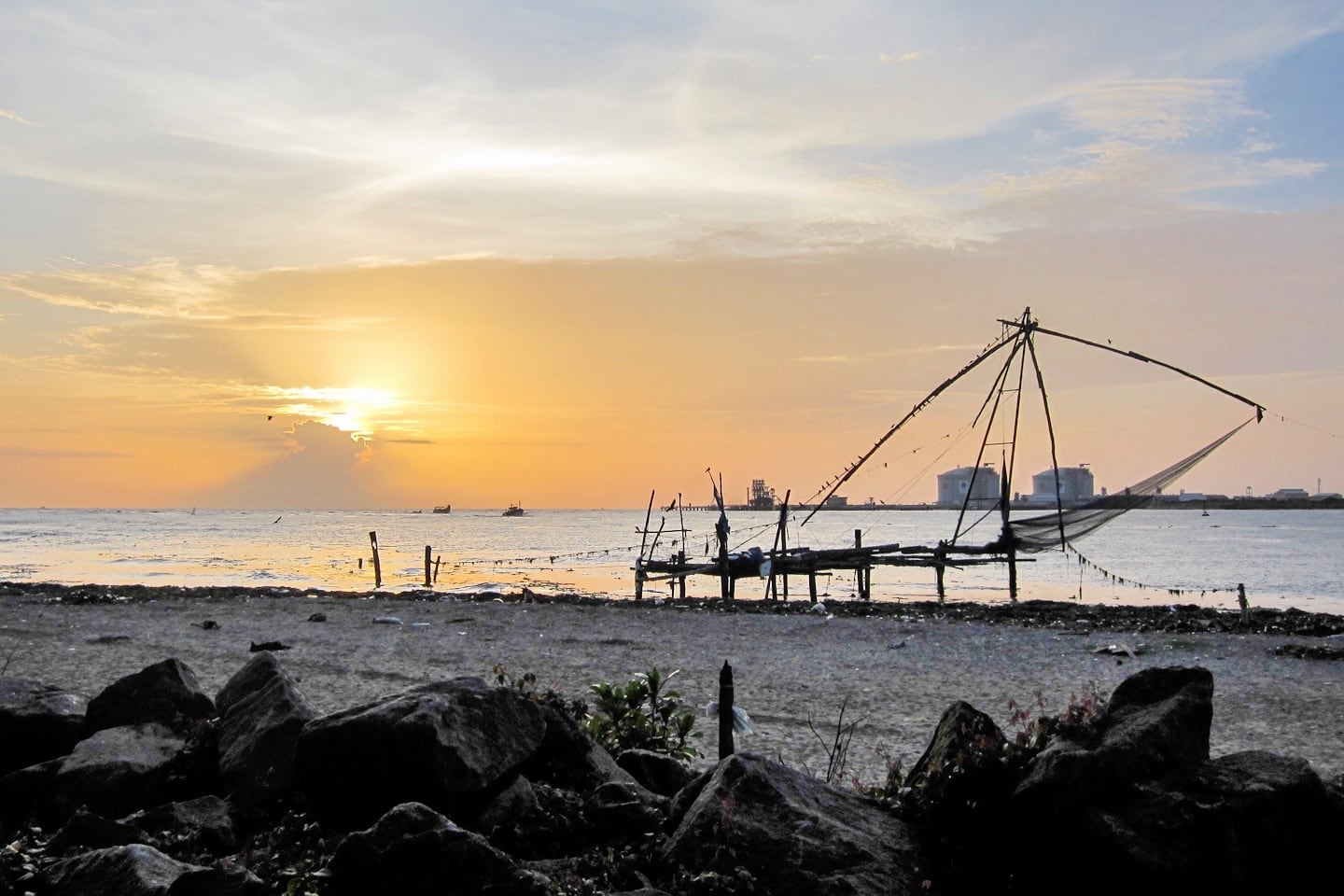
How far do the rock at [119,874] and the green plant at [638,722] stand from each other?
9.72ft

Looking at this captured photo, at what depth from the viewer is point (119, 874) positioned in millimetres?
5039

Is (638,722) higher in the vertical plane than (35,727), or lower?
lower

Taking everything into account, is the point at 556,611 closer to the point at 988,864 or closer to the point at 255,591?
the point at 255,591

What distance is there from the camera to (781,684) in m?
15.8

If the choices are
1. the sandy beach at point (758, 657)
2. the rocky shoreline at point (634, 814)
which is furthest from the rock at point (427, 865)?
the sandy beach at point (758, 657)

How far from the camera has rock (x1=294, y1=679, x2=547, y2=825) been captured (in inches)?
224

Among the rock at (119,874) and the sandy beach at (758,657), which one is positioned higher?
the rock at (119,874)

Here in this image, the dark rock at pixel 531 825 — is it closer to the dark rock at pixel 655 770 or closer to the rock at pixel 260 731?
the dark rock at pixel 655 770

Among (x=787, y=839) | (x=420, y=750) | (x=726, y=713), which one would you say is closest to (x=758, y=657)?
(x=726, y=713)

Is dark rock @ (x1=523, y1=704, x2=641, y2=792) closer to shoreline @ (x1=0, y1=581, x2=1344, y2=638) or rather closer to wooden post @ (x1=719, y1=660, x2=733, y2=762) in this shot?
wooden post @ (x1=719, y1=660, x2=733, y2=762)

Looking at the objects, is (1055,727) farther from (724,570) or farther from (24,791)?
(724,570)

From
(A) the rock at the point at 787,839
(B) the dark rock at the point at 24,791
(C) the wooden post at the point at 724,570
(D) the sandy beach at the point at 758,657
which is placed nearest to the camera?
(A) the rock at the point at 787,839

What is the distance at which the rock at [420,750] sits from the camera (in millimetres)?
5691

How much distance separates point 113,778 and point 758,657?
13.7m
